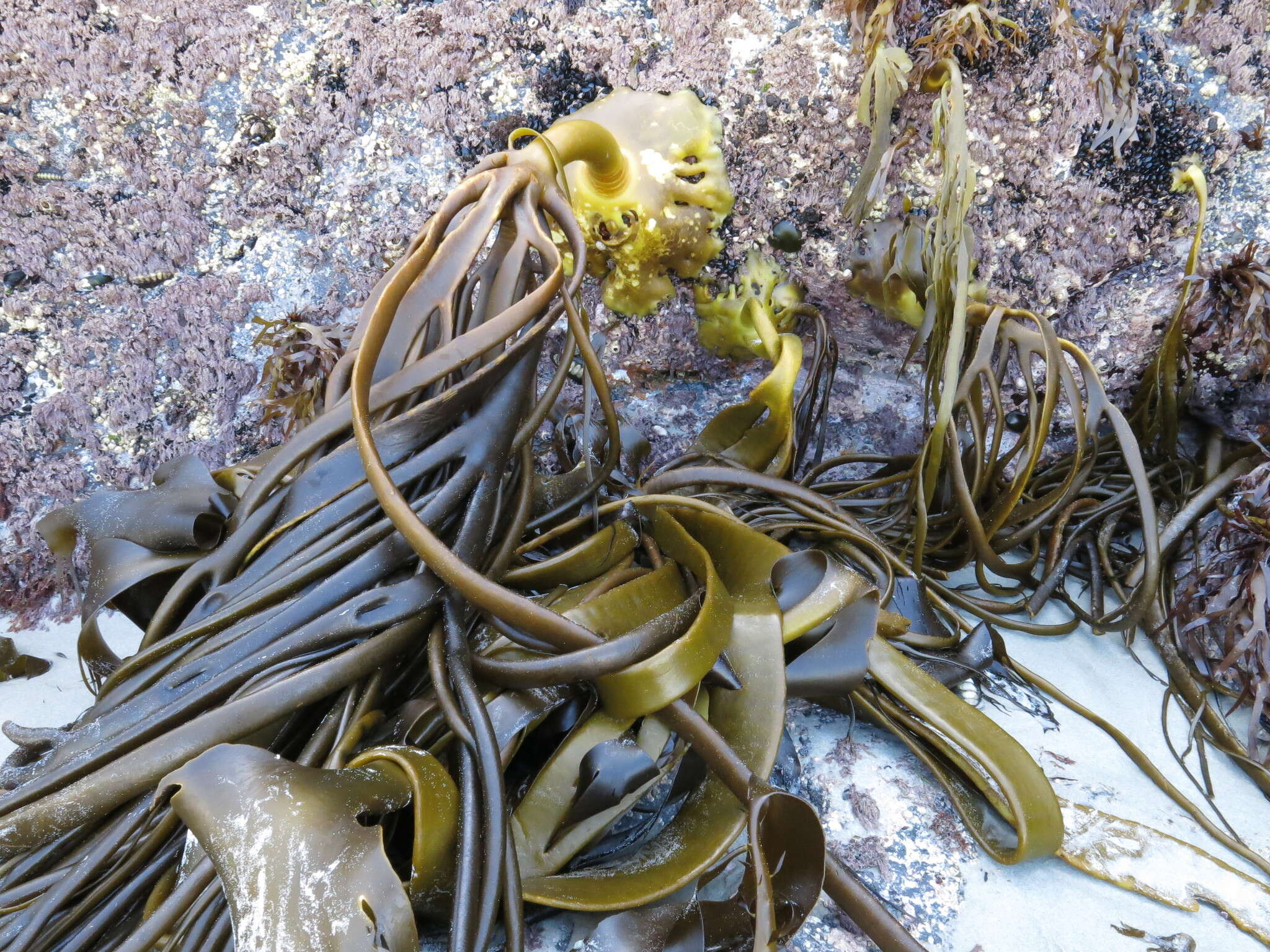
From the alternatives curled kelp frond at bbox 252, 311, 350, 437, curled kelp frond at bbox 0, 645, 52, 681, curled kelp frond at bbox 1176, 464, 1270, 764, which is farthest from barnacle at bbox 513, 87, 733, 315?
curled kelp frond at bbox 0, 645, 52, 681

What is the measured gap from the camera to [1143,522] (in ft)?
3.34

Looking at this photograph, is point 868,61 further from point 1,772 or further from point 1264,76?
point 1,772

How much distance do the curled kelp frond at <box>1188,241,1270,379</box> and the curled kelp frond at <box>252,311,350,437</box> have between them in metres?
1.40

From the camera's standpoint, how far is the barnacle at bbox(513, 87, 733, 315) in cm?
113

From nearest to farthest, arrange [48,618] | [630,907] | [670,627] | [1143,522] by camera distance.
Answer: [630,907] < [670,627] < [1143,522] < [48,618]

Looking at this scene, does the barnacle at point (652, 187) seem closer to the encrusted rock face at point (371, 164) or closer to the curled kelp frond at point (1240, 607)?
the encrusted rock face at point (371, 164)

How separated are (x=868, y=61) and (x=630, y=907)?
1194mm

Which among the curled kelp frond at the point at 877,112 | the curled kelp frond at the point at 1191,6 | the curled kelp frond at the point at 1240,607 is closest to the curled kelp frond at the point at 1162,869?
the curled kelp frond at the point at 1240,607

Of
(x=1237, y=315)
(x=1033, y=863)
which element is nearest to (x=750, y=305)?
(x=1237, y=315)

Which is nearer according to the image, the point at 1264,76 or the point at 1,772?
the point at 1,772

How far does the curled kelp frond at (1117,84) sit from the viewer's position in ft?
3.59

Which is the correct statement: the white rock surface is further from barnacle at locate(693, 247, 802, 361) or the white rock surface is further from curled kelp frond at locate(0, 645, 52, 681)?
barnacle at locate(693, 247, 802, 361)

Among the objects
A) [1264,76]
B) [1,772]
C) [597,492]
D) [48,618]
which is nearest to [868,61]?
[1264,76]

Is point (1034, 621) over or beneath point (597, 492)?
beneath
